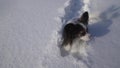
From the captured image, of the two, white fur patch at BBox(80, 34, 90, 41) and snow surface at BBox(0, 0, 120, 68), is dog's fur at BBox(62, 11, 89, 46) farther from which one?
snow surface at BBox(0, 0, 120, 68)

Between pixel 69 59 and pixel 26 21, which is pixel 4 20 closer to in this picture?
pixel 26 21

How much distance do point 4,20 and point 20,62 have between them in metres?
2.23

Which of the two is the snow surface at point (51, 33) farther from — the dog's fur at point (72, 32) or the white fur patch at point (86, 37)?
the dog's fur at point (72, 32)

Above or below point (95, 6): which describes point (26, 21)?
above

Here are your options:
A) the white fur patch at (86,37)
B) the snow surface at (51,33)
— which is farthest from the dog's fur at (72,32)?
the snow surface at (51,33)

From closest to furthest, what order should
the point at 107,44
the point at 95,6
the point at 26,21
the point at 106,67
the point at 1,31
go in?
the point at 106,67, the point at 107,44, the point at 1,31, the point at 26,21, the point at 95,6

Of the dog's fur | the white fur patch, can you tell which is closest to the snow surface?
the white fur patch

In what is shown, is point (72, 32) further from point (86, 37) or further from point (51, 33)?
point (51, 33)

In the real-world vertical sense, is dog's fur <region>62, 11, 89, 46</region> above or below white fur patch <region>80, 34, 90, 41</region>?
above

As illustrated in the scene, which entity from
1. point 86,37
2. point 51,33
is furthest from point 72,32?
point 51,33

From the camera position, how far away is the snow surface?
4.18 m

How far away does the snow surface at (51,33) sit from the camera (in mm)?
4184

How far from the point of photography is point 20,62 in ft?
13.9

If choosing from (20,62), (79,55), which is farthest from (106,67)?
(20,62)
